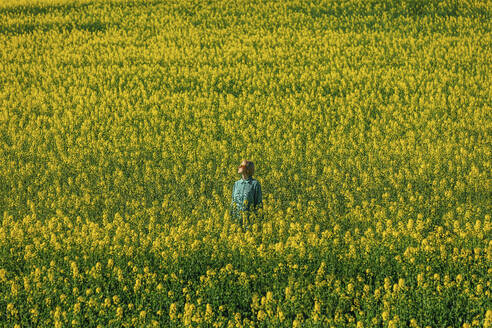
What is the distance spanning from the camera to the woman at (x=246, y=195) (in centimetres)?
700

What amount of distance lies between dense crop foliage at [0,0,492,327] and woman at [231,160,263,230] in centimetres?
20

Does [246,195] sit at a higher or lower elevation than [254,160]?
higher

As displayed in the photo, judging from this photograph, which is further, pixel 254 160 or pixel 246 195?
pixel 254 160

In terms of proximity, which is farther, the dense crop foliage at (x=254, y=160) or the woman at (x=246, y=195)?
the woman at (x=246, y=195)

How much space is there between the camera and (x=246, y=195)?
711 centimetres

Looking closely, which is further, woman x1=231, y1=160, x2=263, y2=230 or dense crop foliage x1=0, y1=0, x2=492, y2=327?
woman x1=231, y1=160, x2=263, y2=230

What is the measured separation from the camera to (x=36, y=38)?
25219 millimetres

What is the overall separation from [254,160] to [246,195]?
3637 mm

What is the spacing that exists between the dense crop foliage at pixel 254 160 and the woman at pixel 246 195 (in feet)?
0.65

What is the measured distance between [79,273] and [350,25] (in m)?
21.5

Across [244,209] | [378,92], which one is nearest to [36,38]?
[378,92]

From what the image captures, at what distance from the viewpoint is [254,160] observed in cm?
1070

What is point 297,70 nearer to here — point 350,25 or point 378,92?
point 378,92

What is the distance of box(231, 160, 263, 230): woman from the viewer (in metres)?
7.00
